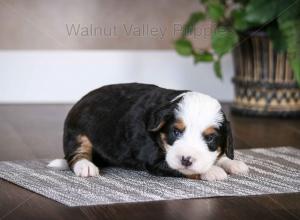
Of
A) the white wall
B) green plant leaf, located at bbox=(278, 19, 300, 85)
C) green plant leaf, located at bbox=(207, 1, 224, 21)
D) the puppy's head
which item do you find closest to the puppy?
the puppy's head

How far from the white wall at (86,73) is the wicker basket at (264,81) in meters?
0.50

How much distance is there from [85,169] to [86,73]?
1876mm

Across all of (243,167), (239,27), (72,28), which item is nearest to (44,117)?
(72,28)

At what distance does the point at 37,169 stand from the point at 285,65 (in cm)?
167

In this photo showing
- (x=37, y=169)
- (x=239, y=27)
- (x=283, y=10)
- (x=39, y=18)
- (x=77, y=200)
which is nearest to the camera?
(x=77, y=200)

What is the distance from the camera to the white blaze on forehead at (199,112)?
79.4 inches

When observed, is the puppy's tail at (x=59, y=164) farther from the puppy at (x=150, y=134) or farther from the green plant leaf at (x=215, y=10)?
the green plant leaf at (x=215, y=10)

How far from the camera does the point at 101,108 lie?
2.27m

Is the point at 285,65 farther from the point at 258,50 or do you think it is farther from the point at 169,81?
the point at 169,81

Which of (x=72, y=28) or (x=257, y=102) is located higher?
(x=72, y=28)

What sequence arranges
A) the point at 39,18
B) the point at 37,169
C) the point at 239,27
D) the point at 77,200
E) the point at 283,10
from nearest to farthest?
the point at 77,200 < the point at 37,169 < the point at 283,10 < the point at 239,27 < the point at 39,18

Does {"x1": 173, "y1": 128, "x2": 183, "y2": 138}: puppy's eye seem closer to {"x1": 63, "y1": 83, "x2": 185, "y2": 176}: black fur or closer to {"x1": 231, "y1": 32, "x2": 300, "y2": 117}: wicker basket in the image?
{"x1": 63, "y1": 83, "x2": 185, "y2": 176}: black fur

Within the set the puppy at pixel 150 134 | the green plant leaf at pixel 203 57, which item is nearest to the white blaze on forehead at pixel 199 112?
the puppy at pixel 150 134

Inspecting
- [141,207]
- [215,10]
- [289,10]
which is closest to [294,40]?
[289,10]
